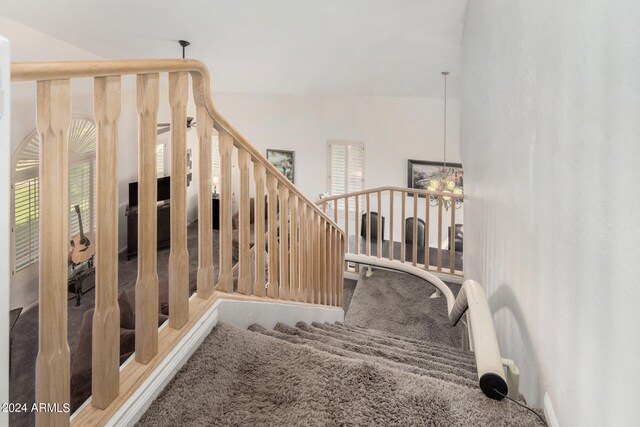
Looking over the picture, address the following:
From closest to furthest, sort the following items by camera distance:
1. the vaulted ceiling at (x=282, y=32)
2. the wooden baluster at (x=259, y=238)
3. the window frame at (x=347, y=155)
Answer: the wooden baluster at (x=259, y=238) < the vaulted ceiling at (x=282, y=32) < the window frame at (x=347, y=155)

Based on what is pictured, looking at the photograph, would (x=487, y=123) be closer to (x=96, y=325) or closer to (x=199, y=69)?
(x=199, y=69)

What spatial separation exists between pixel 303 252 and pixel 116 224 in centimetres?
167

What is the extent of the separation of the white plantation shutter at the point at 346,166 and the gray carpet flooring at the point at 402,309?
11.8 ft

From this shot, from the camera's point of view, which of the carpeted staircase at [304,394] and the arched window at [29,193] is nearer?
the carpeted staircase at [304,394]

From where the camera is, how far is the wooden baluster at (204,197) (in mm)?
1536

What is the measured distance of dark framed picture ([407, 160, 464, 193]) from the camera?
7.59 m

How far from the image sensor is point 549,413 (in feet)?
3.54

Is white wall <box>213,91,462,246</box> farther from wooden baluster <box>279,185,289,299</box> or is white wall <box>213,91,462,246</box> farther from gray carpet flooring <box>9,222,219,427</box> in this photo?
wooden baluster <box>279,185,289,299</box>

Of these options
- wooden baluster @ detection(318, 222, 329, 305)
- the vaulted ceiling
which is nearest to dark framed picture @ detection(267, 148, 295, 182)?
the vaulted ceiling

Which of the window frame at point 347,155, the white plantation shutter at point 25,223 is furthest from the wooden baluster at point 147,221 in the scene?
the window frame at point 347,155

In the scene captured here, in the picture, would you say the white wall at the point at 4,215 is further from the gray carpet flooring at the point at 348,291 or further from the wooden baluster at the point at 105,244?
the gray carpet flooring at the point at 348,291

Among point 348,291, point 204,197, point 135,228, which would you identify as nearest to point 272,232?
point 204,197

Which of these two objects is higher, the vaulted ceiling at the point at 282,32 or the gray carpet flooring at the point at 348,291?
the vaulted ceiling at the point at 282,32

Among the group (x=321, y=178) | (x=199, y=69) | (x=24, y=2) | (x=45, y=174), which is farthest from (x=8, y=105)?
(x=321, y=178)
